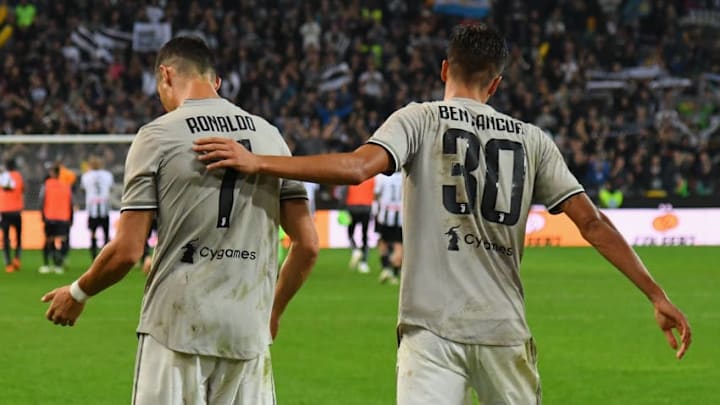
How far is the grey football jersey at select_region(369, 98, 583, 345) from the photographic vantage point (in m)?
5.28

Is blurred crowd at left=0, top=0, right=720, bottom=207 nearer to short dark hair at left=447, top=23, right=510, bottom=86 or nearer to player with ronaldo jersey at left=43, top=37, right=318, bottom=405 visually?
short dark hair at left=447, top=23, right=510, bottom=86

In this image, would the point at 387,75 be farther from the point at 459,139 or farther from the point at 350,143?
the point at 459,139

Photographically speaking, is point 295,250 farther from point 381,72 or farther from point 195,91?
point 381,72

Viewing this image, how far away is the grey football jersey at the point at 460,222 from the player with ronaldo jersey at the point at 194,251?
0.55m

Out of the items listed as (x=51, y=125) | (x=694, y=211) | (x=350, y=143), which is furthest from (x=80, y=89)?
(x=694, y=211)

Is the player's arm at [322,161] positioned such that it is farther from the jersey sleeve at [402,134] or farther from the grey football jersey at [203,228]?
the grey football jersey at [203,228]

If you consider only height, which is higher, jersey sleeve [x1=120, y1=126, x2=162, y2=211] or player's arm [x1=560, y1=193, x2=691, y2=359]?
jersey sleeve [x1=120, y1=126, x2=162, y2=211]

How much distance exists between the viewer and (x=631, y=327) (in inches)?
592

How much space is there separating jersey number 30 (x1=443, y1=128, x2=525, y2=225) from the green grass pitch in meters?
4.90

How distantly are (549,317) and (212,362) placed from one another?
11.1 metres

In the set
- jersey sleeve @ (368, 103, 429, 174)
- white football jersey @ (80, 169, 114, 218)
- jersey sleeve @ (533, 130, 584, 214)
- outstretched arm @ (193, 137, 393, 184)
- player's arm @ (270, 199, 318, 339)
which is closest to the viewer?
outstretched arm @ (193, 137, 393, 184)

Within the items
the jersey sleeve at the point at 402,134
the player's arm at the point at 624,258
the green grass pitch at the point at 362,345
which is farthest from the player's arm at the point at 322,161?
the green grass pitch at the point at 362,345

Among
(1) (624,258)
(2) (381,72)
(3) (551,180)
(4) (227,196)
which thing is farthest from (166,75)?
(2) (381,72)

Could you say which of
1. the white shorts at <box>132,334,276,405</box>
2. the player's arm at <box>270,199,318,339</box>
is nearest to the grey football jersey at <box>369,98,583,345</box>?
the player's arm at <box>270,199,318,339</box>
